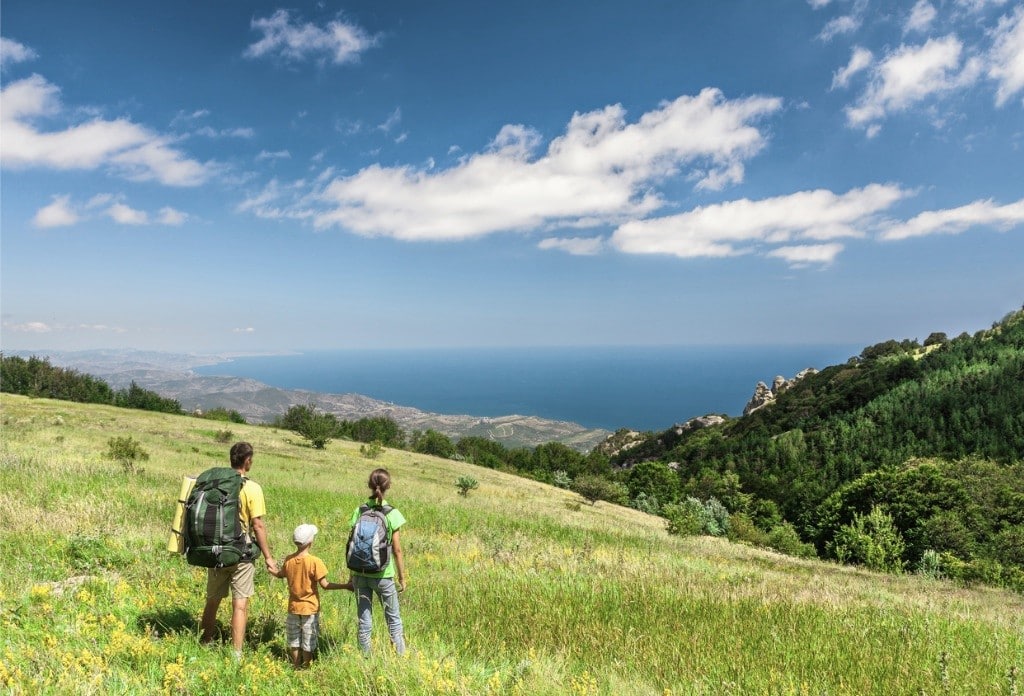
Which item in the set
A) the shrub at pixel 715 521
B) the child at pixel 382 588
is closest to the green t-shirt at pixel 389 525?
the child at pixel 382 588

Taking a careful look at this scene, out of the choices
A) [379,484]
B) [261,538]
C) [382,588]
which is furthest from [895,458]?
[261,538]

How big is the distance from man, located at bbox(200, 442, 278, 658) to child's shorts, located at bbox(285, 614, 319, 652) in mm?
541

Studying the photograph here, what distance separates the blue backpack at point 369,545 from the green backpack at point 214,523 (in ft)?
3.73

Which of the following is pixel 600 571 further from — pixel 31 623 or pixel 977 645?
pixel 31 623

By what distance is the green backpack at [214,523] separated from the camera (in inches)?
193

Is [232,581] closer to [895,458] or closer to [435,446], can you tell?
[435,446]

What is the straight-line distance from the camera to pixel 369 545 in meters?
5.41

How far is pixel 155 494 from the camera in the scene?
1315 cm

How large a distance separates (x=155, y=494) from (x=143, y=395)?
388 feet

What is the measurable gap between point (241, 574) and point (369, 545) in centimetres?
138

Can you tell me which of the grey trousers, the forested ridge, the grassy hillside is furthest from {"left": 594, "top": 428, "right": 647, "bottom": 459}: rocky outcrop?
the grey trousers

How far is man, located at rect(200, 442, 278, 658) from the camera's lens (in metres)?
5.21

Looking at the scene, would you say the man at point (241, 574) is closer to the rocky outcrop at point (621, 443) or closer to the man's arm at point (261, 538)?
the man's arm at point (261, 538)

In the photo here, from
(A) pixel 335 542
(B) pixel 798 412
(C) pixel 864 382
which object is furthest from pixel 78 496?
(C) pixel 864 382
